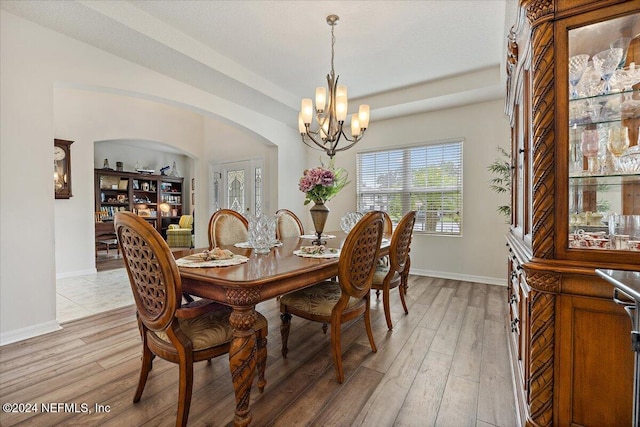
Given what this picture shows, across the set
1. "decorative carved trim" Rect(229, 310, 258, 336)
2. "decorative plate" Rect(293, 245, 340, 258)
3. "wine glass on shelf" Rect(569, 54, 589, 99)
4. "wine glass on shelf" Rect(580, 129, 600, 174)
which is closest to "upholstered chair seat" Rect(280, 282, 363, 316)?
"decorative plate" Rect(293, 245, 340, 258)

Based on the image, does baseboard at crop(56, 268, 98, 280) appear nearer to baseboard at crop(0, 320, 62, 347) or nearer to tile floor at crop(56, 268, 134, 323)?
tile floor at crop(56, 268, 134, 323)

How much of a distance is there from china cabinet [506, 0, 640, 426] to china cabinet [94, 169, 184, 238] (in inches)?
315

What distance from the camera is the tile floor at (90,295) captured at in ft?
9.71

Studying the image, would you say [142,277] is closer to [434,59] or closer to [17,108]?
[17,108]

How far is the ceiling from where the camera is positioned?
243 centimetres

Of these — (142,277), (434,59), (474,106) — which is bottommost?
(142,277)

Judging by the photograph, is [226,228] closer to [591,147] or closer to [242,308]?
[242,308]

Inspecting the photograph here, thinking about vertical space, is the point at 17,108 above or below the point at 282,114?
below

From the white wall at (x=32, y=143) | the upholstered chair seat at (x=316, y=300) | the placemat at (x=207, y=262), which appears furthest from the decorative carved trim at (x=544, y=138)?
the white wall at (x=32, y=143)

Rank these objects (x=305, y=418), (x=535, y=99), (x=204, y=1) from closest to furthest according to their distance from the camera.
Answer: (x=535, y=99) < (x=305, y=418) < (x=204, y=1)

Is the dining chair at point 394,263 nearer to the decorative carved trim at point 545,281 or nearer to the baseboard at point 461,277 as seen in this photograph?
the decorative carved trim at point 545,281

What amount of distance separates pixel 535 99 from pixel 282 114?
4.02 metres

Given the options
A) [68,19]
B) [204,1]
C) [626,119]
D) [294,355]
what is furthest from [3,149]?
[626,119]

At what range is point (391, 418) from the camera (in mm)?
1441
